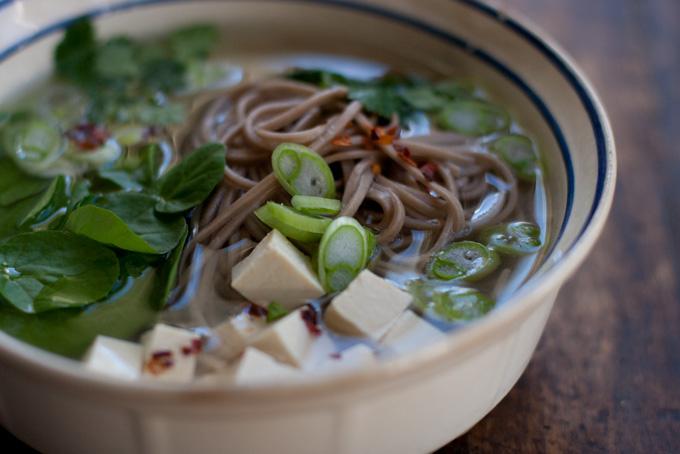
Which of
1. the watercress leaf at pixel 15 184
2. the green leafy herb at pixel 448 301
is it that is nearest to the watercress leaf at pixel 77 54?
the watercress leaf at pixel 15 184

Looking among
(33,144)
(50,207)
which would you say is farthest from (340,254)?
(33,144)

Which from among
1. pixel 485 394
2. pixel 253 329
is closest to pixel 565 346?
pixel 485 394

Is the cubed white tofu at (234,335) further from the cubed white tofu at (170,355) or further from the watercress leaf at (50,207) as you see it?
the watercress leaf at (50,207)

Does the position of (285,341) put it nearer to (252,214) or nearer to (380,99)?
(252,214)

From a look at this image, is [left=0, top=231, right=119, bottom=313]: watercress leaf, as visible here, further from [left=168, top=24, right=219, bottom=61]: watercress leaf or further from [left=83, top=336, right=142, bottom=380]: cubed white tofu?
[left=168, top=24, right=219, bottom=61]: watercress leaf

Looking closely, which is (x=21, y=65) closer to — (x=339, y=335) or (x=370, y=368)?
(x=339, y=335)

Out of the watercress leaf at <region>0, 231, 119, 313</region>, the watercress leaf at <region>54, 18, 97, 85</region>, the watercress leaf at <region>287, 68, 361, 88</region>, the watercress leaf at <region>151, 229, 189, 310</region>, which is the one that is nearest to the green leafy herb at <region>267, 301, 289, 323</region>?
the watercress leaf at <region>151, 229, 189, 310</region>

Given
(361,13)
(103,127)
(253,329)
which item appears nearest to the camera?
(253,329)
